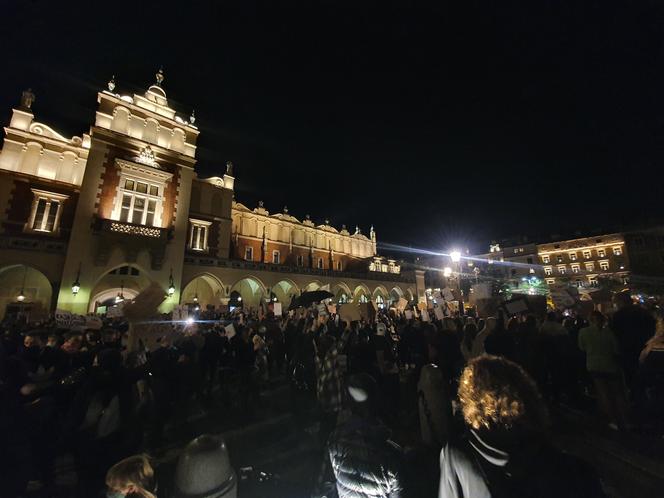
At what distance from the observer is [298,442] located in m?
5.16

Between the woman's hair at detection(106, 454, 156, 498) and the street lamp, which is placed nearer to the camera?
the woman's hair at detection(106, 454, 156, 498)

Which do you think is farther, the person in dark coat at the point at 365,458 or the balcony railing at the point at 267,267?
the balcony railing at the point at 267,267

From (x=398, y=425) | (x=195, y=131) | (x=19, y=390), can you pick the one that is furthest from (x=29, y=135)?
(x=398, y=425)

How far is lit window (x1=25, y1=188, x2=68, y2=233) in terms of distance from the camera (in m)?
16.9

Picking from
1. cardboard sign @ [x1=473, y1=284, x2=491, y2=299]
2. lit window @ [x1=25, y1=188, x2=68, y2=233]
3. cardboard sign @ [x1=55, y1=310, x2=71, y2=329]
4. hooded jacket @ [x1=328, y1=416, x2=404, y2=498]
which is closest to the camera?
hooded jacket @ [x1=328, y1=416, x2=404, y2=498]

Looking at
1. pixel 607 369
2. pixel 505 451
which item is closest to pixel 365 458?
pixel 505 451

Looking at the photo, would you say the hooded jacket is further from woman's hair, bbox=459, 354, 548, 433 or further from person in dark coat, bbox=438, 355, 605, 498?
woman's hair, bbox=459, 354, 548, 433

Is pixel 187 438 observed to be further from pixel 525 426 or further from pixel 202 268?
pixel 202 268

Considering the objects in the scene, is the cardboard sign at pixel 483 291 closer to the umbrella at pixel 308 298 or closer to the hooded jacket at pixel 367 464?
the umbrella at pixel 308 298

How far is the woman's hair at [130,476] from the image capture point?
1.94 m

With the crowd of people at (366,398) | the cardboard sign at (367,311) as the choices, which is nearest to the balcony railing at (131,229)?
the crowd of people at (366,398)

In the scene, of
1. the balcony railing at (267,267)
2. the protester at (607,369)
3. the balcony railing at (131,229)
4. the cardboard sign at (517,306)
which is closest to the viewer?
the protester at (607,369)

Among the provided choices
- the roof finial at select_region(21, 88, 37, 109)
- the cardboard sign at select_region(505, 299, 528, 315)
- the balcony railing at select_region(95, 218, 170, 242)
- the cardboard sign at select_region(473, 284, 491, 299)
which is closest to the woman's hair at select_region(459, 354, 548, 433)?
the cardboard sign at select_region(505, 299, 528, 315)

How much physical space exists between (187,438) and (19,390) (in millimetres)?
2722
